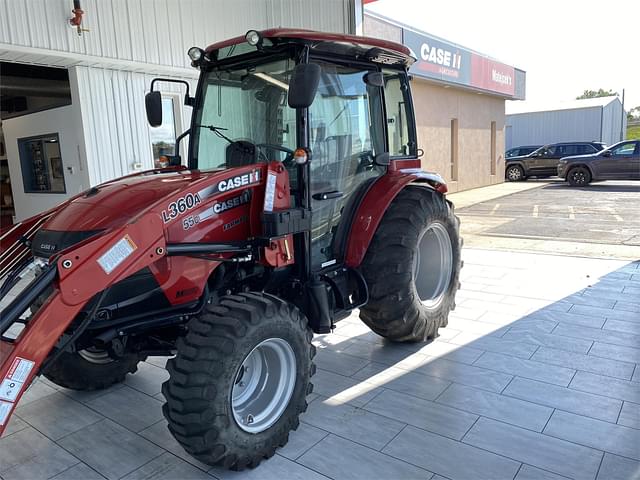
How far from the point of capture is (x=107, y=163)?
7.16 metres

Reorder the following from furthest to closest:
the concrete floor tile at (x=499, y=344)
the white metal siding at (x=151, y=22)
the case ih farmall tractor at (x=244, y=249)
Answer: the white metal siding at (x=151, y=22) → the concrete floor tile at (x=499, y=344) → the case ih farmall tractor at (x=244, y=249)

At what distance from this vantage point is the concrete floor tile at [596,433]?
2.58m

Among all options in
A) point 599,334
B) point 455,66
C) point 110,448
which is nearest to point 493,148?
point 455,66

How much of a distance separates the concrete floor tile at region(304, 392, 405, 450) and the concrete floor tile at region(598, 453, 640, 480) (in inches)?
39.0

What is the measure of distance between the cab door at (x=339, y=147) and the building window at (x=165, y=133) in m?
5.03

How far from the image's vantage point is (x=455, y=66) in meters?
14.6

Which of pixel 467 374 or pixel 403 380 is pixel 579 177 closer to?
pixel 467 374

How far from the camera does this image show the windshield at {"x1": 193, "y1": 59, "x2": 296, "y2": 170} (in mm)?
3061

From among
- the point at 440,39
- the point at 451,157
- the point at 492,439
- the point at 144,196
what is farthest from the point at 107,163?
the point at 451,157

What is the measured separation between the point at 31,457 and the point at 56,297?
1.18 metres

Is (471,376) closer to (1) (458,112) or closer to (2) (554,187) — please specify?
(1) (458,112)

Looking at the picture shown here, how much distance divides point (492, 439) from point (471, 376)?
2.53 ft

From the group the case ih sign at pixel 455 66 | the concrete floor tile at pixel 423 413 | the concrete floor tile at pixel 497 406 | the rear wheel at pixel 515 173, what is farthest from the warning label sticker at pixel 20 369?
the rear wheel at pixel 515 173

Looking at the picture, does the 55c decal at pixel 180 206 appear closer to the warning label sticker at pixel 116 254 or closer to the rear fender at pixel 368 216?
the warning label sticker at pixel 116 254
